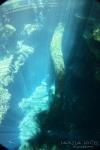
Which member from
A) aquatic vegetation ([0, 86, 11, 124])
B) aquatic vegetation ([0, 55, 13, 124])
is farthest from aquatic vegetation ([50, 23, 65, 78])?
aquatic vegetation ([0, 86, 11, 124])

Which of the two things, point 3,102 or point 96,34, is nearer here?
point 3,102

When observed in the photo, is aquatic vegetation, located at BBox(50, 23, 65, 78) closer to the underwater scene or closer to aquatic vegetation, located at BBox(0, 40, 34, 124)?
the underwater scene

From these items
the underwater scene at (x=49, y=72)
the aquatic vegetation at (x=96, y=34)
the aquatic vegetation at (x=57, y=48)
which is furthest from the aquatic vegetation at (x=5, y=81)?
the aquatic vegetation at (x=96, y=34)

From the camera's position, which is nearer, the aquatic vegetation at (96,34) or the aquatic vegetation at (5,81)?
the aquatic vegetation at (5,81)

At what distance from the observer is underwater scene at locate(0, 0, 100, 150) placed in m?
2.90

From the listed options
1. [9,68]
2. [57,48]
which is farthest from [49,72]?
[9,68]

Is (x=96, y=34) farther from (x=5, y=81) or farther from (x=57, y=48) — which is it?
(x=5, y=81)

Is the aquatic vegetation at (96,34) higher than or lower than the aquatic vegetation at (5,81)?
higher

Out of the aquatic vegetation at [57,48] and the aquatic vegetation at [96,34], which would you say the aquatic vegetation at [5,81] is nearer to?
the aquatic vegetation at [57,48]

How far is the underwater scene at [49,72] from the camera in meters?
2.90

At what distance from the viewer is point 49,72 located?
3023 millimetres

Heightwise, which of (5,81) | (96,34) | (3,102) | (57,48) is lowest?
(3,102)

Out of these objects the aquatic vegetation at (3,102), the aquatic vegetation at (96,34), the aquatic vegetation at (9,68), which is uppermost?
the aquatic vegetation at (96,34)

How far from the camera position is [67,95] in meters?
3.04
